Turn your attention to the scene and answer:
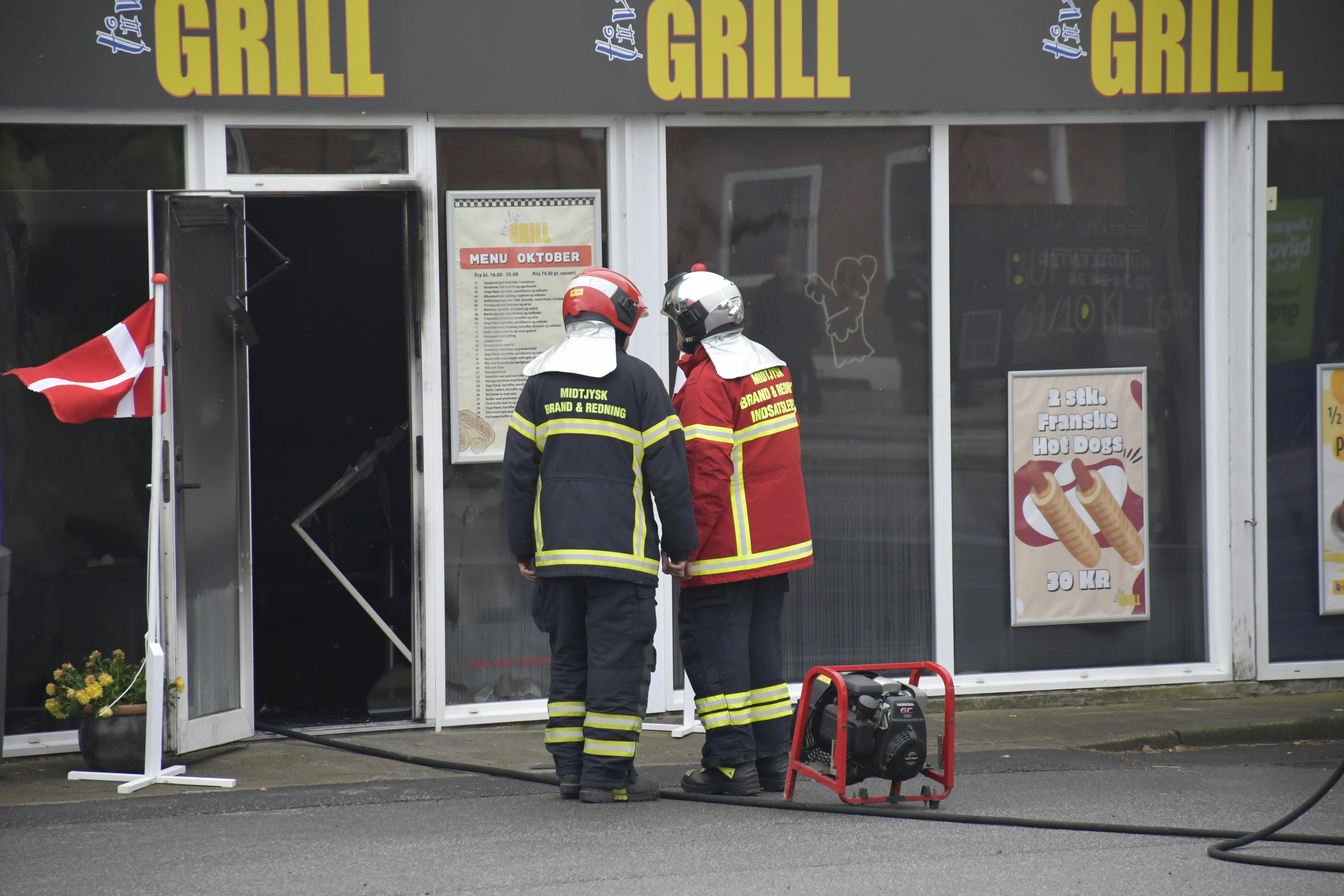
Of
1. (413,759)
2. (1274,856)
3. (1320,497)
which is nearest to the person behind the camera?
(1274,856)

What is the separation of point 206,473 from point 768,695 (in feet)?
9.06

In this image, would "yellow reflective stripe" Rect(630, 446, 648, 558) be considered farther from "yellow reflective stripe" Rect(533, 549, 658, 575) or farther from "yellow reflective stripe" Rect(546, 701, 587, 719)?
"yellow reflective stripe" Rect(546, 701, 587, 719)

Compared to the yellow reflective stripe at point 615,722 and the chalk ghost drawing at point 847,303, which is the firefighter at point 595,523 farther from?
the chalk ghost drawing at point 847,303

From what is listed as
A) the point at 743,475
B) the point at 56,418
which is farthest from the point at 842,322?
the point at 56,418

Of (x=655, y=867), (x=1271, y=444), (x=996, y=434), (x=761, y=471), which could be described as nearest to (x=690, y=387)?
(x=761, y=471)

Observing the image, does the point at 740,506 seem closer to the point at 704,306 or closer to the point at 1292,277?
the point at 704,306

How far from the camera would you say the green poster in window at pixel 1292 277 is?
739cm

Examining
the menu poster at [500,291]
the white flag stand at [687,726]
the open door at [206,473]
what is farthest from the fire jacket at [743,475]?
the open door at [206,473]

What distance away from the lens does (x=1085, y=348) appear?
7402 millimetres

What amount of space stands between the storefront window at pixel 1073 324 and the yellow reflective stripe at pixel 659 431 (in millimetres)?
2454

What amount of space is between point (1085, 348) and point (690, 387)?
285 cm

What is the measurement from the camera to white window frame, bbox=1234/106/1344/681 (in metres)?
7.32

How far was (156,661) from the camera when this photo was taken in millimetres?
5703

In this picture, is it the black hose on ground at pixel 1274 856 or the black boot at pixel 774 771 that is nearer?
the black hose on ground at pixel 1274 856
